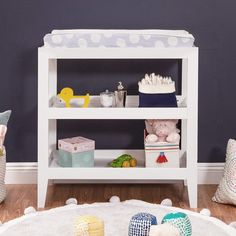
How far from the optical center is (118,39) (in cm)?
324

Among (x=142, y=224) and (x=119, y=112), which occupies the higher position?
(x=119, y=112)

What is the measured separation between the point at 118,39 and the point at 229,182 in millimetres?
911

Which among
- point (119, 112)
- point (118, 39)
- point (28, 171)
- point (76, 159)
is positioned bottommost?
point (28, 171)

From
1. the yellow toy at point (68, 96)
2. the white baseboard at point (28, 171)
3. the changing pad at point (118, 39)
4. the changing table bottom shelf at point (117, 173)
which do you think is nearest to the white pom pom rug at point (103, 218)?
the changing table bottom shelf at point (117, 173)

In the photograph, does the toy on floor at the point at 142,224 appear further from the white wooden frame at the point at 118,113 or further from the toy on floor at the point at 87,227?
the white wooden frame at the point at 118,113

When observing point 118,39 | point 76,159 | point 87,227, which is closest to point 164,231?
point 87,227

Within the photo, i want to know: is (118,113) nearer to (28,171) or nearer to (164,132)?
(164,132)

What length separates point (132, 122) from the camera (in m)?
3.73

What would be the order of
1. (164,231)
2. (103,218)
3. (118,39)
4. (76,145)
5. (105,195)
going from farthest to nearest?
1. (105,195)
2. (76,145)
3. (118,39)
4. (103,218)
5. (164,231)

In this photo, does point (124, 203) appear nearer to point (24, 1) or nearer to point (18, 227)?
point (18, 227)

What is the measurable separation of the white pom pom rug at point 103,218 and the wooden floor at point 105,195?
21 centimetres

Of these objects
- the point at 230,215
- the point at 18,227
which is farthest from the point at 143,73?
the point at 18,227

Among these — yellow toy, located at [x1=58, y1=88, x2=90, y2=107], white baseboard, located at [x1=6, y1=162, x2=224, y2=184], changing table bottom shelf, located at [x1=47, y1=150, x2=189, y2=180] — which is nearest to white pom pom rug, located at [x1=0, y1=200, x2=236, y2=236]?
changing table bottom shelf, located at [x1=47, y1=150, x2=189, y2=180]

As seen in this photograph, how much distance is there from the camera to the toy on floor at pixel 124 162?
3.40 m
